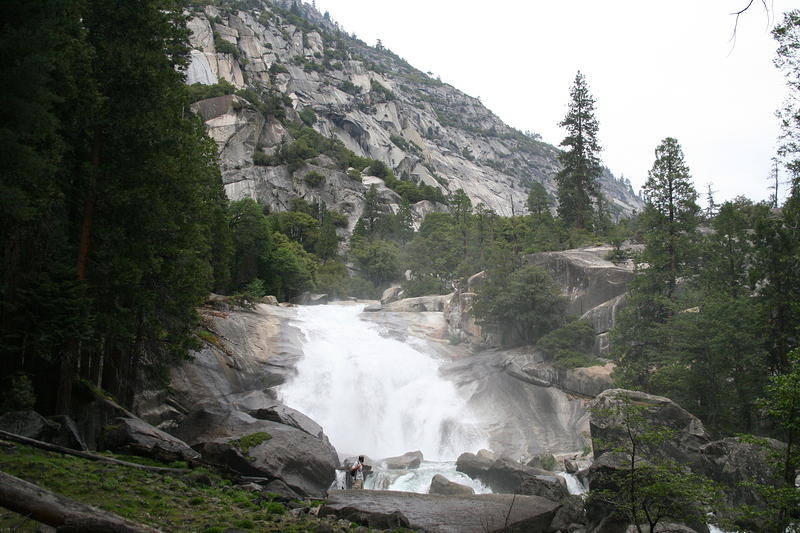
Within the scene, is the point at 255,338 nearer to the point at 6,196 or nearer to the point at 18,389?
the point at 18,389

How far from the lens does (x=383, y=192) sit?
9575 centimetres

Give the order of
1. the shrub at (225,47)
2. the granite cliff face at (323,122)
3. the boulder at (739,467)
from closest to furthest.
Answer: the boulder at (739,467) → the granite cliff face at (323,122) → the shrub at (225,47)

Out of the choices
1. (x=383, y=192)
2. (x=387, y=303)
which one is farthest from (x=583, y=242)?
(x=383, y=192)

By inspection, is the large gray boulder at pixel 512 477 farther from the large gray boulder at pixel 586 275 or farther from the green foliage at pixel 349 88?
the green foliage at pixel 349 88

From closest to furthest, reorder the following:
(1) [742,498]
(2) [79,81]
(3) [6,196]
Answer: (3) [6,196]
(2) [79,81]
(1) [742,498]

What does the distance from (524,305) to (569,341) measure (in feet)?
Answer: 13.3

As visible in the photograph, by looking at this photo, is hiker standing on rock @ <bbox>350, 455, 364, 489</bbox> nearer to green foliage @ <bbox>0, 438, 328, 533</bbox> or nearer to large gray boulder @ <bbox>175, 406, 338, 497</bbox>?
large gray boulder @ <bbox>175, 406, 338, 497</bbox>

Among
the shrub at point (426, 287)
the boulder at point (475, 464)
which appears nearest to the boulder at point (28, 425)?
the boulder at point (475, 464)

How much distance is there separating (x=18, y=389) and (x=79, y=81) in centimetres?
836

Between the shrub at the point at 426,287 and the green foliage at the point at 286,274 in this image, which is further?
the shrub at the point at 426,287

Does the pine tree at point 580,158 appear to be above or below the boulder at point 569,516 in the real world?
above

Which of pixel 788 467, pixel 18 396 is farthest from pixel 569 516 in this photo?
pixel 18 396

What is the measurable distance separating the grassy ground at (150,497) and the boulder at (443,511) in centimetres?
163

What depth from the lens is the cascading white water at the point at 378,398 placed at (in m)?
29.8
